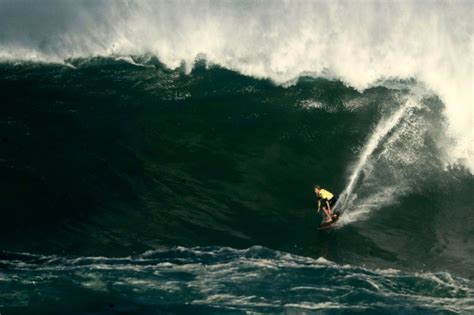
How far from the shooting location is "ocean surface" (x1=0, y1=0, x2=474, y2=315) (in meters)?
13.6

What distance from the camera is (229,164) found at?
18.4m

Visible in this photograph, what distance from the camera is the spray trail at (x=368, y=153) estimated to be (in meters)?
17.2

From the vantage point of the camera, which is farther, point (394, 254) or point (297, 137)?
point (297, 137)

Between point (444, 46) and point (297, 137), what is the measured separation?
6.49m

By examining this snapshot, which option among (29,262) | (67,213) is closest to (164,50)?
(67,213)

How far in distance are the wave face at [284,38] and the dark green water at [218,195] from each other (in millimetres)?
654

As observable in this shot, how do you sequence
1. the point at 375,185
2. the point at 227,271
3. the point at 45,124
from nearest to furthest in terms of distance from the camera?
the point at 227,271, the point at 375,185, the point at 45,124

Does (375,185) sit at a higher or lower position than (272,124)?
lower

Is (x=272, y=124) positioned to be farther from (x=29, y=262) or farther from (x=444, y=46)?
(x=29, y=262)

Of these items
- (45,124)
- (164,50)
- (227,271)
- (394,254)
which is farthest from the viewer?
(164,50)

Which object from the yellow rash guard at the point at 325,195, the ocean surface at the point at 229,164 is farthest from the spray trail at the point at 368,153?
the yellow rash guard at the point at 325,195

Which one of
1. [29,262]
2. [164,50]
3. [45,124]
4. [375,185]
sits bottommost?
[29,262]

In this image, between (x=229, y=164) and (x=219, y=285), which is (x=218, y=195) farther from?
(x=219, y=285)

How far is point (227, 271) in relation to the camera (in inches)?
554
